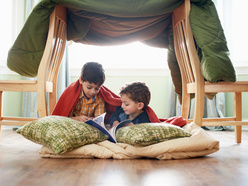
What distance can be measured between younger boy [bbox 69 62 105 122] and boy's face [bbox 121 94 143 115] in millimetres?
164

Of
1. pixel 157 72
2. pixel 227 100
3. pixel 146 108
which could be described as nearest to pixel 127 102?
pixel 146 108

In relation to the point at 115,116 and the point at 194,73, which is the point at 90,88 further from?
the point at 194,73

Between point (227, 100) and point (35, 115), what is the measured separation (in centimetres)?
214

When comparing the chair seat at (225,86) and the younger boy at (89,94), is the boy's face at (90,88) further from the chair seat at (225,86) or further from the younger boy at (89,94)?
the chair seat at (225,86)

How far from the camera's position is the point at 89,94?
171 centimetres

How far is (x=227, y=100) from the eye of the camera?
3059 millimetres

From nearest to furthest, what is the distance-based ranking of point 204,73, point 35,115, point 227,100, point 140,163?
1. point 140,163
2. point 204,73
3. point 35,115
4. point 227,100

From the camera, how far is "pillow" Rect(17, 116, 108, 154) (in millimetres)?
1157

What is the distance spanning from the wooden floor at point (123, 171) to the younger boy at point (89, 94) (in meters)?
0.54

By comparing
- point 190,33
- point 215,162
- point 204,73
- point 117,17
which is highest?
point 117,17

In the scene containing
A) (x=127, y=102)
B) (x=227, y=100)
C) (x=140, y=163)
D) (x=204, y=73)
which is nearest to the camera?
(x=140, y=163)

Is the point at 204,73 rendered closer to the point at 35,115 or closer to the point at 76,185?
the point at 76,185

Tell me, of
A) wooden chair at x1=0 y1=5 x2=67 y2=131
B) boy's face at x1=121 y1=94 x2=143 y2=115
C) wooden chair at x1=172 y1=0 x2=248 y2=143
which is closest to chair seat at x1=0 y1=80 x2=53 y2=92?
wooden chair at x1=0 y1=5 x2=67 y2=131

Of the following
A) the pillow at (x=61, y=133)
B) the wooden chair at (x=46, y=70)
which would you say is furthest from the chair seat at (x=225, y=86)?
the wooden chair at (x=46, y=70)
